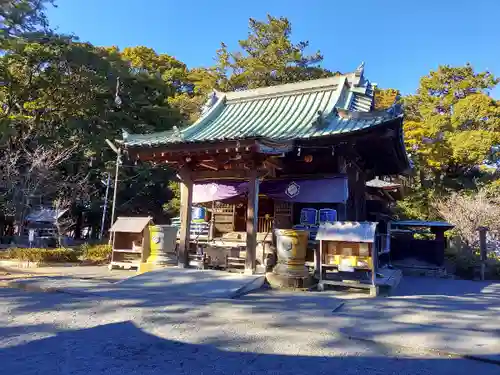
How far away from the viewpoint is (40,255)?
12.2 metres

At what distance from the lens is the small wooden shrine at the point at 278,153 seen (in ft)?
30.4

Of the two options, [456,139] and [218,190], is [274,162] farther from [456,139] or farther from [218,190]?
[456,139]

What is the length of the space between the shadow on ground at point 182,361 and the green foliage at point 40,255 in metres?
9.07

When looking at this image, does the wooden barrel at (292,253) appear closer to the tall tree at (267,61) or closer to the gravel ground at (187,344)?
the gravel ground at (187,344)

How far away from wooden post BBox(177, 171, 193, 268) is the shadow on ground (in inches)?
219

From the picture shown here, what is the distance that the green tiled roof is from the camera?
991 centimetres

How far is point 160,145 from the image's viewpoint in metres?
9.54

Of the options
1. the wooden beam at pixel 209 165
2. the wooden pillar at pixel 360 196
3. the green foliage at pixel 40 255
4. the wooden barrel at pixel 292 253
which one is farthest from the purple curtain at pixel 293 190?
the green foliage at pixel 40 255

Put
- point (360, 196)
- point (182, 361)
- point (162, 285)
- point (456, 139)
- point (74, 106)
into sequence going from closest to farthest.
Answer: point (182, 361) → point (162, 285) → point (360, 196) → point (74, 106) → point (456, 139)

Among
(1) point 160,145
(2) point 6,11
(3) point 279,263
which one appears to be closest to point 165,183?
(2) point 6,11

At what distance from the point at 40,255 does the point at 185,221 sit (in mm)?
5758

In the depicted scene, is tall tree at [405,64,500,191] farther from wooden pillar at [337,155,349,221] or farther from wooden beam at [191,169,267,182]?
wooden beam at [191,169,267,182]

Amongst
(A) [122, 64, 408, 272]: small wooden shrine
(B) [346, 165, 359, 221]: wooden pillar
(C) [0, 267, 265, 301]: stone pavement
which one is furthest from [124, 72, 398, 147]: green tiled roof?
(C) [0, 267, 265, 301]: stone pavement

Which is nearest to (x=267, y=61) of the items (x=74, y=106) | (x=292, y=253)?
(x=74, y=106)
